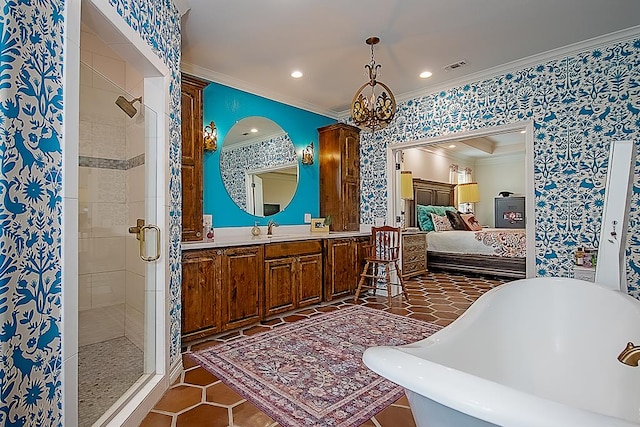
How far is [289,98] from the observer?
4.63m

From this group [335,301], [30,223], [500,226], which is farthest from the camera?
[500,226]

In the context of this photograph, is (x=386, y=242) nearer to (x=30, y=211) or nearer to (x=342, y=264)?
(x=342, y=264)

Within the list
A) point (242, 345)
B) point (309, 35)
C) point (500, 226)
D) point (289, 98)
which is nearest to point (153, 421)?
point (242, 345)

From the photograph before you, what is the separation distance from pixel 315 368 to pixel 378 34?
280 cm

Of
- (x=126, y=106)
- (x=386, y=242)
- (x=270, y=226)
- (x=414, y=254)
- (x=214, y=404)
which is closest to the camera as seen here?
(x=214, y=404)

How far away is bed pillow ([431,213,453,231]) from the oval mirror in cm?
341

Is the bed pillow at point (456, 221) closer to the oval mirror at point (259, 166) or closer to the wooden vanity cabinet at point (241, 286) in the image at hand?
the oval mirror at point (259, 166)

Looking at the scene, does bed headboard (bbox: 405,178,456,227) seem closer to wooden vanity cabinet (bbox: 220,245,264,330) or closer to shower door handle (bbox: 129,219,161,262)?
wooden vanity cabinet (bbox: 220,245,264,330)

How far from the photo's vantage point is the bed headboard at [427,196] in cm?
693

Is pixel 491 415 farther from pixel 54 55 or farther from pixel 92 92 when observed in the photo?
pixel 92 92

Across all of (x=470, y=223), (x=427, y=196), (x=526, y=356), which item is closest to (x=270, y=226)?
(x=526, y=356)

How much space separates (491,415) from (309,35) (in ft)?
10.1

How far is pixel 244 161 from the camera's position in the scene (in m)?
4.11

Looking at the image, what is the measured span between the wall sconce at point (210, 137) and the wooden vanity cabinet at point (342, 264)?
174 cm
